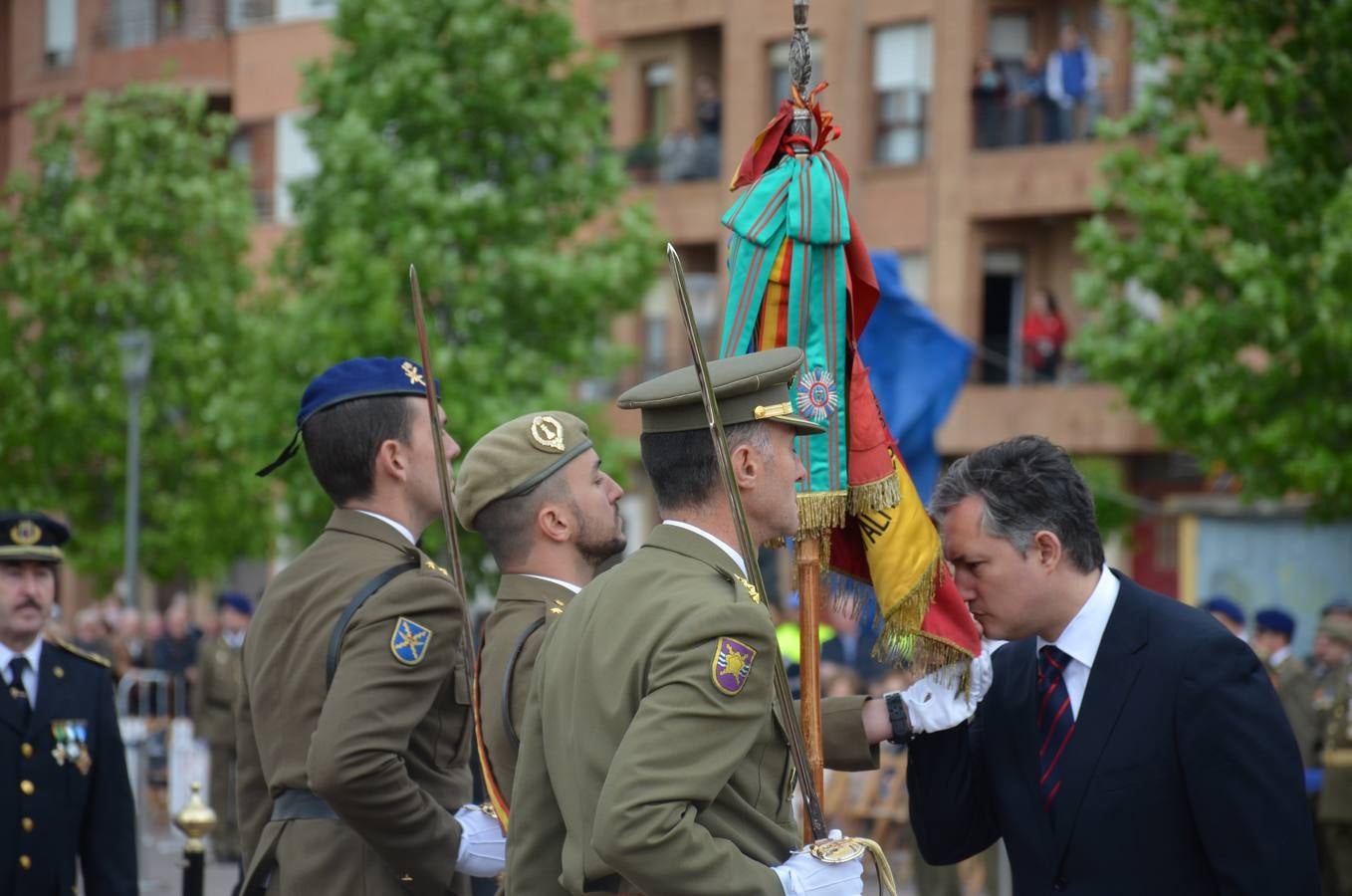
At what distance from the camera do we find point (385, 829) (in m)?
4.74

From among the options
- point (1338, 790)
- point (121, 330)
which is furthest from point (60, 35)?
point (1338, 790)

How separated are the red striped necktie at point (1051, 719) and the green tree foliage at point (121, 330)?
2570 centimetres

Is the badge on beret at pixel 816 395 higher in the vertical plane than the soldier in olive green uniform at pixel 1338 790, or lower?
higher

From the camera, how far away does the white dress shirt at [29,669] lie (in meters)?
6.55

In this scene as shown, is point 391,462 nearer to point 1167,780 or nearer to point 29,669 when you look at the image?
point 29,669

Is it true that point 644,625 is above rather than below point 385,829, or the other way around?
above

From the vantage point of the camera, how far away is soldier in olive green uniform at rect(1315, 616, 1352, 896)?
1246 cm

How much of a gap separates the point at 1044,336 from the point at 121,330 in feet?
45.1

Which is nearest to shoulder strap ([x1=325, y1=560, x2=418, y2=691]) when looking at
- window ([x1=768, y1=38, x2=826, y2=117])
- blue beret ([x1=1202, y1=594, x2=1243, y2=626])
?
blue beret ([x1=1202, y1=594, x2=1243, y2=626])

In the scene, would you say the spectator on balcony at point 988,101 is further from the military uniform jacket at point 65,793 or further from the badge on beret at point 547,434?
the badge on beret at point 547,434

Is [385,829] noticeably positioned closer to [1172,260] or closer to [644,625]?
[644,625]

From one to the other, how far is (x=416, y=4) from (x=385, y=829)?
20.4 meters

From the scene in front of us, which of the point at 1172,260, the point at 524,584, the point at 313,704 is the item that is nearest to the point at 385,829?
the point at 313,704

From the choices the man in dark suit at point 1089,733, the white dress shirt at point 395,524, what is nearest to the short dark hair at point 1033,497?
the man in dark suit at point 1089,733
